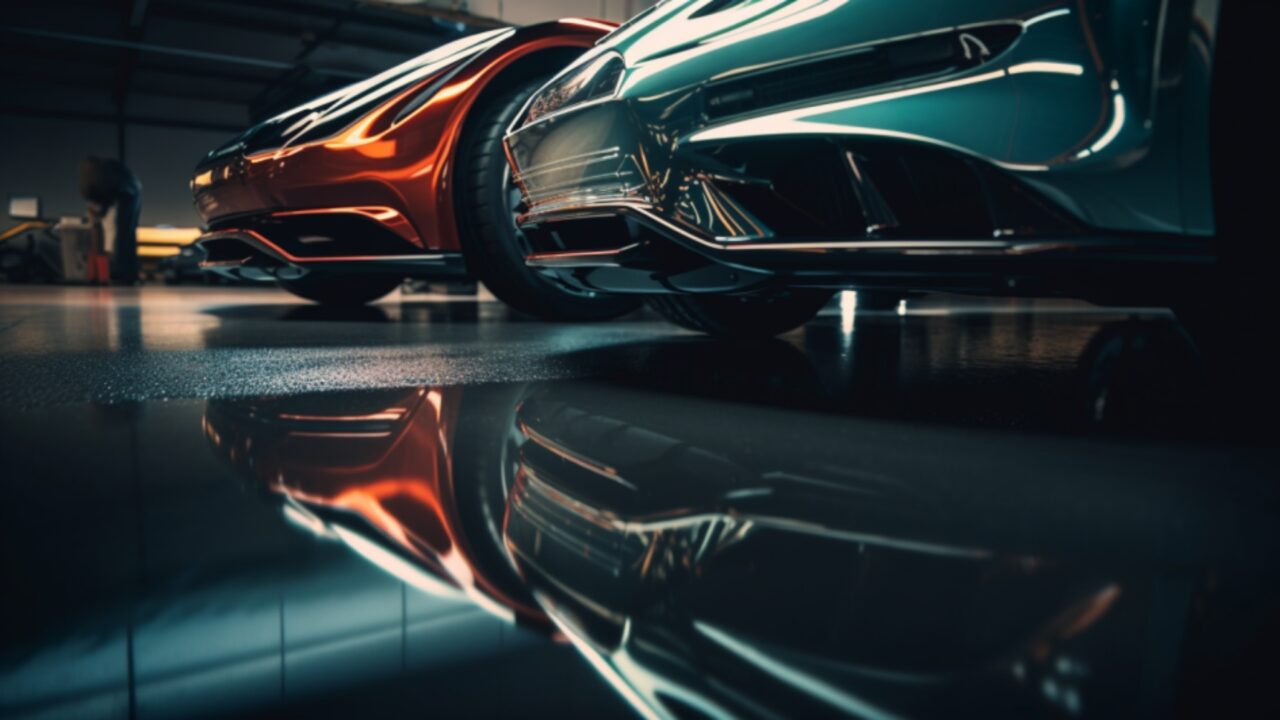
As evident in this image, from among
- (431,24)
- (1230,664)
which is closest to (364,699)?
(1230,664)

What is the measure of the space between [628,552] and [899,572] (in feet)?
0.75

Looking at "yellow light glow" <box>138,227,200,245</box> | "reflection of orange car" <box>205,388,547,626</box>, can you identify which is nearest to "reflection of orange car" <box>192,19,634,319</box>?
"reflection of orange car" <box>205,388,547,626</box>

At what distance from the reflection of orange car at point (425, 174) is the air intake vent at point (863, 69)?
3.61 ft

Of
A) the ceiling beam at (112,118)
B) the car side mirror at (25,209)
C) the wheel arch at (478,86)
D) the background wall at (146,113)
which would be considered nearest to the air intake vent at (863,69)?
the wheel arch at (478,86)

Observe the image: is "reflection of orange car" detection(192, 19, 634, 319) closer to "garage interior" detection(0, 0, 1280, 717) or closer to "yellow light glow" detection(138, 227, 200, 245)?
"garage interior" detection(0, 0, 1280, 717)

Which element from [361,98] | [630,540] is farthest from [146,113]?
[630,540]

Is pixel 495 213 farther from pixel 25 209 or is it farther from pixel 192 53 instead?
pixel 25 209

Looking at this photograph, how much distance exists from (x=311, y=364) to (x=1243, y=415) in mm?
1873

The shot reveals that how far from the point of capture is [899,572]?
669mm

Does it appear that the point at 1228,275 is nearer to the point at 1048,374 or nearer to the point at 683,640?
the point at 1048,374

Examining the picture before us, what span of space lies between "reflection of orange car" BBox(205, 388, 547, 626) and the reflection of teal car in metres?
0.52

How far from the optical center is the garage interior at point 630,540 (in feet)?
1.65

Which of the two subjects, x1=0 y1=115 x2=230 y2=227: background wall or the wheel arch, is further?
x1=0 y1=115 x2=230 y2=227: background wall

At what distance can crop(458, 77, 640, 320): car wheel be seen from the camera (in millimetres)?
2373
